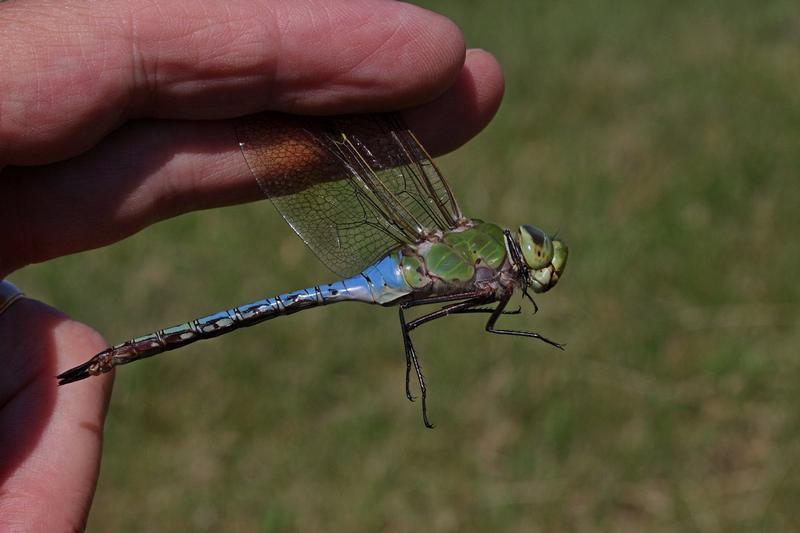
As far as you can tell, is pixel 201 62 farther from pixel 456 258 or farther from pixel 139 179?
pixel 456 258

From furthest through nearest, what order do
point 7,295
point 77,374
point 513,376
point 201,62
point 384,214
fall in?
point 513,376 → point 7,295 → point 384,214 → point 201,62 → point 77,374

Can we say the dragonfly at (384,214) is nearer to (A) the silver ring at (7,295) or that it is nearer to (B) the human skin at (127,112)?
(B) the human skin at (127,112)

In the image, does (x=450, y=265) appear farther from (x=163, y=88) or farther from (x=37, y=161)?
(x=37, y=161)

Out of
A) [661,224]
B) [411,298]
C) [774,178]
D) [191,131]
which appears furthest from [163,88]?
[774,178]

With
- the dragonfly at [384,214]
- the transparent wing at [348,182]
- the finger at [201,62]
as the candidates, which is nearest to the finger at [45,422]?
the dragonfly at [384,214]

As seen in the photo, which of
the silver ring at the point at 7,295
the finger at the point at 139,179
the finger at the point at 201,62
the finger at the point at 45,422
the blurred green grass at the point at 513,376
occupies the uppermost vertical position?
the finger at the point at 201,62

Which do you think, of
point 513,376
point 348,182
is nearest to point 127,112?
point 348,182

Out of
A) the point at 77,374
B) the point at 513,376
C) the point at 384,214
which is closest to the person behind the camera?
the point at 77,374
